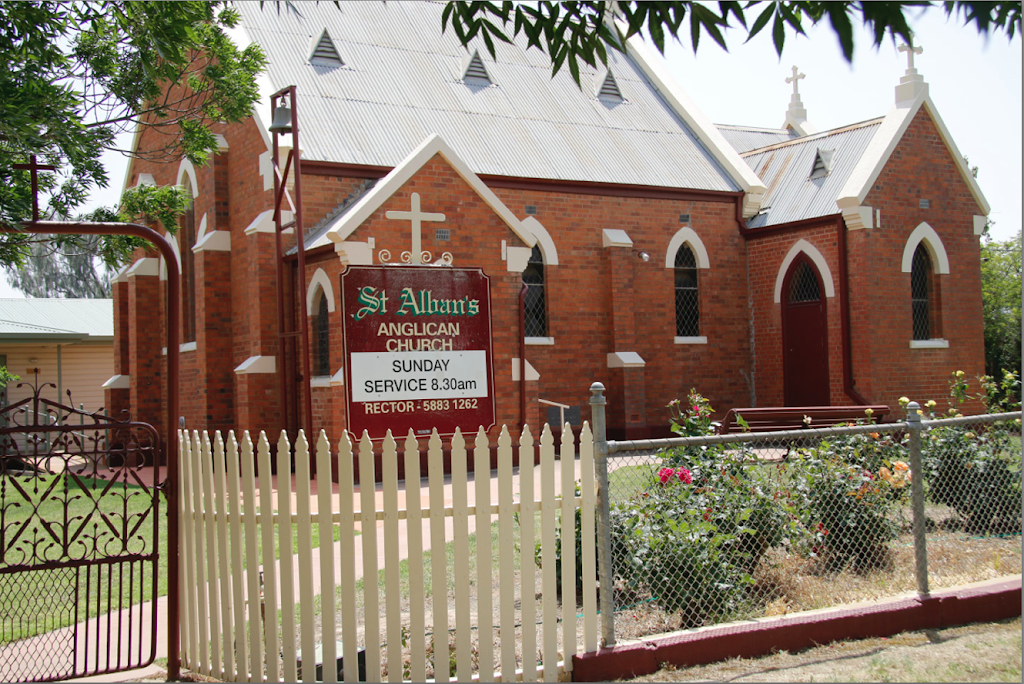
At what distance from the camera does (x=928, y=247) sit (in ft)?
60.9

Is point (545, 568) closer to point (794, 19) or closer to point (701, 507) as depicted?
point (701, 507)

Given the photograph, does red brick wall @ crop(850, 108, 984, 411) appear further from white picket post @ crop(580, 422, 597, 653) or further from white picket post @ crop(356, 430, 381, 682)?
white picket post @ crop(356, 430, 381, 682)

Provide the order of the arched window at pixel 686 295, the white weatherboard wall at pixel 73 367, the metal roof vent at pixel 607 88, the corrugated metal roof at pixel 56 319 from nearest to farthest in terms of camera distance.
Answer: the arched window at pixel 686 295 < the metal roof vent at pixel 607 88 < the corrugated metal roof at pixel 56 319 < the white weatherboard wall at pixel 73 367

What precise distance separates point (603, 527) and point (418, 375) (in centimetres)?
201

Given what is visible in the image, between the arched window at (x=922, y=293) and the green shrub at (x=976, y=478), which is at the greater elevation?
the arched window at (x=922, y=293)

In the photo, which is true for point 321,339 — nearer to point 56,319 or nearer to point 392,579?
point 392,579

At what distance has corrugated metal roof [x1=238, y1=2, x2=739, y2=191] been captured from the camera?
16891 mm

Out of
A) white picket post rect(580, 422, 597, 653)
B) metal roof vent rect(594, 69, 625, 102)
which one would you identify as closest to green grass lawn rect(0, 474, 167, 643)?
white picket post rect(580, 422, 597, 653)

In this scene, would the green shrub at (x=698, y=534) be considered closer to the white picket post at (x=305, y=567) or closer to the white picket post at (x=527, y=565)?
Answer: the white picket post at (x=527, y=565)

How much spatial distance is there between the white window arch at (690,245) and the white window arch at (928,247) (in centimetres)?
389

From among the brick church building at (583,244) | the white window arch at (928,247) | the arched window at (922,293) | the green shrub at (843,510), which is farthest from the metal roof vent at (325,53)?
the green shrub at (843,510)

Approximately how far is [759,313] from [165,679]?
1611 cm

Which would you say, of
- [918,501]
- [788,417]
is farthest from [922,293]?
[918,501]

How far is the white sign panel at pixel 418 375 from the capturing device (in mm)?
6625
